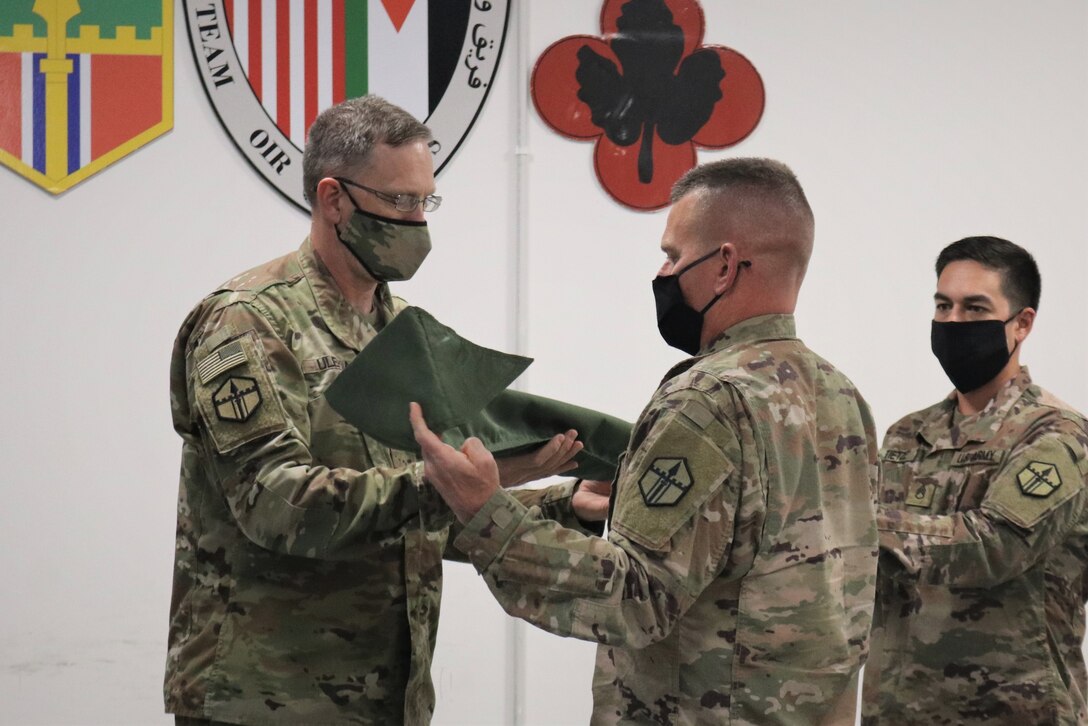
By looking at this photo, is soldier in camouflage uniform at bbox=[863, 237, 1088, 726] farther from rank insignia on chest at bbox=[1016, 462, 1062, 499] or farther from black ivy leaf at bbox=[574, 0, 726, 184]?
black ivy leaf at bbox=[574, 0, 726, 184]

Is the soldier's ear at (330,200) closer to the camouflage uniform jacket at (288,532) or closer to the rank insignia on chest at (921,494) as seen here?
the camouflage uniform jacket at (288,532)

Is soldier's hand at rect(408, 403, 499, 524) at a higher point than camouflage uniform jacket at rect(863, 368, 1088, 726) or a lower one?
higher

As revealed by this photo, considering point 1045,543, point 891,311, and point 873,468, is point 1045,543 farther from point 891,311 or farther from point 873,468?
point 891,311

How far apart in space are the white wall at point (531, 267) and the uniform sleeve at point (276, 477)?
1933mm

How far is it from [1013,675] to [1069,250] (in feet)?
6.70

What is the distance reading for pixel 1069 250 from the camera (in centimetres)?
413

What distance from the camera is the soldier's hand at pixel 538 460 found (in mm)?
1945

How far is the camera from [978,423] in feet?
8.84

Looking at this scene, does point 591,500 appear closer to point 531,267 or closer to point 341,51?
point 531,267

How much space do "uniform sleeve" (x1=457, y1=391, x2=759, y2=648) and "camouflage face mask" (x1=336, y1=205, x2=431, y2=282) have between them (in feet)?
2.18

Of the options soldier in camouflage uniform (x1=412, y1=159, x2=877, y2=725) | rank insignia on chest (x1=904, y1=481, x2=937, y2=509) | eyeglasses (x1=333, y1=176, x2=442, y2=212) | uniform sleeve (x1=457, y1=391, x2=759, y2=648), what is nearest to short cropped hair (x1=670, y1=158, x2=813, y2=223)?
soldier in camouflage uniform (x1=412, y1=159, x2=877, y2=725)

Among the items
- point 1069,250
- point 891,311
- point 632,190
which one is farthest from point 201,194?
point 1069,250

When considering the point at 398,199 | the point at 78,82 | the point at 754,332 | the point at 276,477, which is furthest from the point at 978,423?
the point at 78,82

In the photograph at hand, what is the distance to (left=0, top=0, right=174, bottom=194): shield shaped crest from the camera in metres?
3.69
